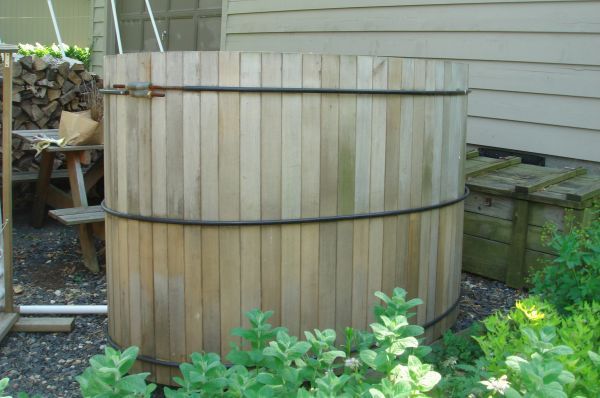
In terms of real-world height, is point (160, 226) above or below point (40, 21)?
below

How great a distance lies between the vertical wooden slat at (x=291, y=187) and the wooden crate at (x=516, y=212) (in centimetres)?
189

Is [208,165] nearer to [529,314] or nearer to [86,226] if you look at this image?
[529,314]

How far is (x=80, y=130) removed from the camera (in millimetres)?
5754

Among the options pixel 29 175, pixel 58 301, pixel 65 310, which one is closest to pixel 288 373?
pixel 65 310

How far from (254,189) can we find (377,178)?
618mm

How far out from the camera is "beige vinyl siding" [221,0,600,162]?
5062 millimetres

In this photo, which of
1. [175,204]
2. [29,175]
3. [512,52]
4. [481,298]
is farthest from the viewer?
[29,175]

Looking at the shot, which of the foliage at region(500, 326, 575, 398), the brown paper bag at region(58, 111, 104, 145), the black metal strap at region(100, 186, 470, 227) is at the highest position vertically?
the brown paper bag at region(58, 111, 104, 145)

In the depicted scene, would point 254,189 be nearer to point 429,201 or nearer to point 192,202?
point 192,202

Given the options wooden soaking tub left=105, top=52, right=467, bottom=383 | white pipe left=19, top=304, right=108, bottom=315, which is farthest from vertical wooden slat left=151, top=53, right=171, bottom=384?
white pipe left=19, top=304, right=108, bottom=315

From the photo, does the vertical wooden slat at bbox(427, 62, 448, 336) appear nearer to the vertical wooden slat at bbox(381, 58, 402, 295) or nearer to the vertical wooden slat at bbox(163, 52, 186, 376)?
the vertical wooden slat at bbox(381, 58, 402, 295)

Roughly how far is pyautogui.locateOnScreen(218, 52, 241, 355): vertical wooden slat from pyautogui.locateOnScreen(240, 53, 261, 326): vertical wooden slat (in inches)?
0.9

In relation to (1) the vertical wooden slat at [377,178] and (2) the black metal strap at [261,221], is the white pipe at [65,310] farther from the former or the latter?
(1) the vertical wooden slat at [377,178]

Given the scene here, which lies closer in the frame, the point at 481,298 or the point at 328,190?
the point at 328,190
